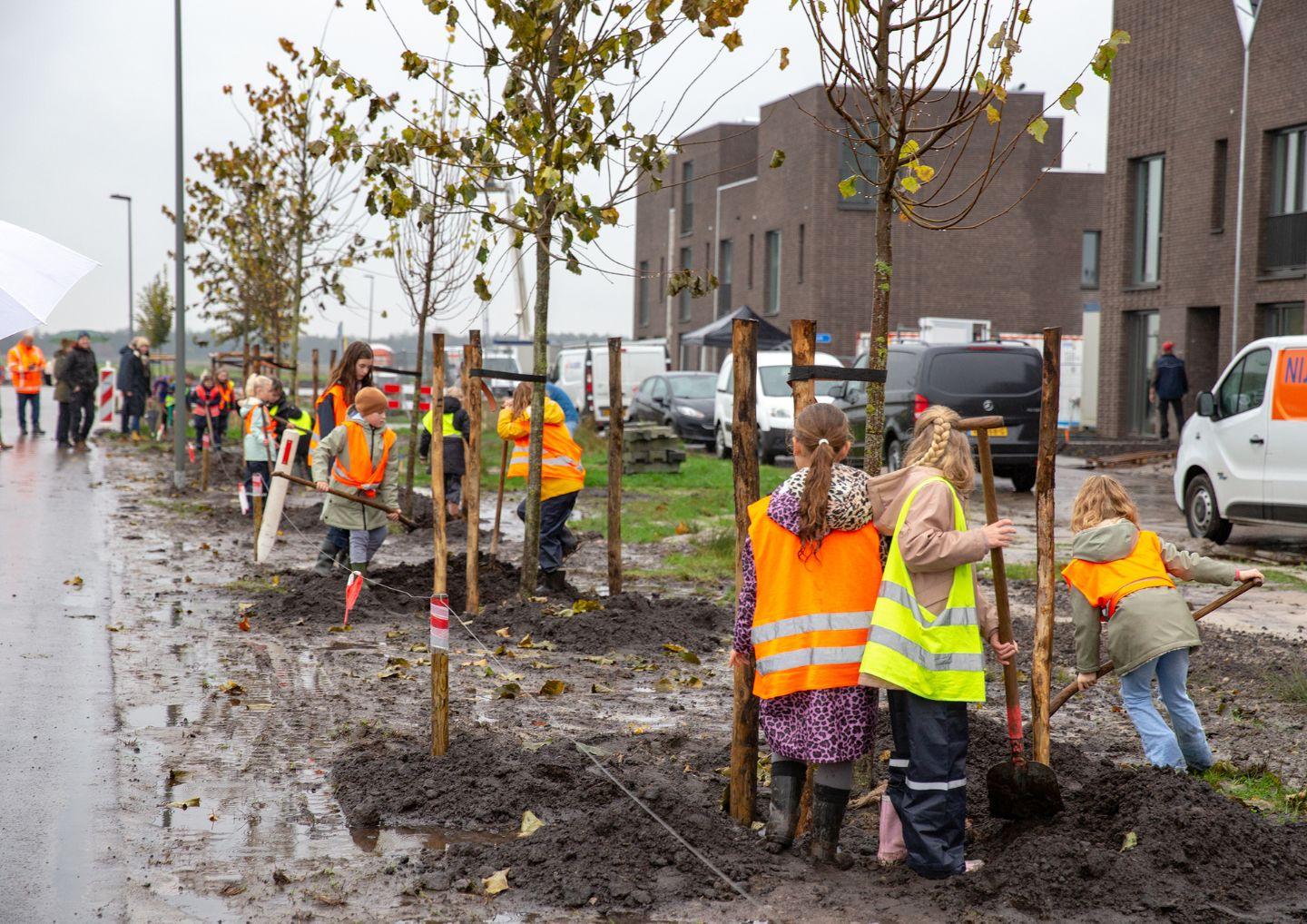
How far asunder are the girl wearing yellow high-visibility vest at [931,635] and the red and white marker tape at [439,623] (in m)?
2.01

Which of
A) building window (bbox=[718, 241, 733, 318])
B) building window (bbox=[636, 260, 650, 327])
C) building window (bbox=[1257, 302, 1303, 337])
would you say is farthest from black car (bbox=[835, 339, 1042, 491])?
building window (bbox=[636, 260, 650, 327])

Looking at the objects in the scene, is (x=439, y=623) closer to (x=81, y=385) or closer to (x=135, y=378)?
(x=81, y=385)

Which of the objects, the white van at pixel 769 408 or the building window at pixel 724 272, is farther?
the building window at pixel 724 272

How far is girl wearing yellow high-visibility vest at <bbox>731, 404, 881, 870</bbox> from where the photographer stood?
15.1 ft

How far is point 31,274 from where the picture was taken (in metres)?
5.00

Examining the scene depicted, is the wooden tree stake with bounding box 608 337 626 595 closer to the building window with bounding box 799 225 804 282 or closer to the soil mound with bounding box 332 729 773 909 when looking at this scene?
the soil mound with bounding box 332 729 773 909

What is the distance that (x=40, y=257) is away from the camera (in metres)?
5.10

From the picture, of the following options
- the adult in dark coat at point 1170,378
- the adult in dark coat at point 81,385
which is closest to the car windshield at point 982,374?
the adult in dark coat at point 1170,378

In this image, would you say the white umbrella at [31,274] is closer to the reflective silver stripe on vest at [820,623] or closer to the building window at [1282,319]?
the reflective silver stripe on vest at [820,623]

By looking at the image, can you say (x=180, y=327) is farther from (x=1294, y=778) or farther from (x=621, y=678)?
(x=1294, y=778)

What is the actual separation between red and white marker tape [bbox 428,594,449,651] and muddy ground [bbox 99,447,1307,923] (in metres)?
0.49

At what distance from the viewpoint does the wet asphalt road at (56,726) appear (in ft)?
15.2

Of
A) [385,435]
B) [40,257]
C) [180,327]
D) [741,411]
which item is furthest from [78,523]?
[741,411]

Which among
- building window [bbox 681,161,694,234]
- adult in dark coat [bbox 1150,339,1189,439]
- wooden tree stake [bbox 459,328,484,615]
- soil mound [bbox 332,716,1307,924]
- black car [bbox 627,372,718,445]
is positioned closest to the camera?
soil mound [bbox 332,716,1307,924]
